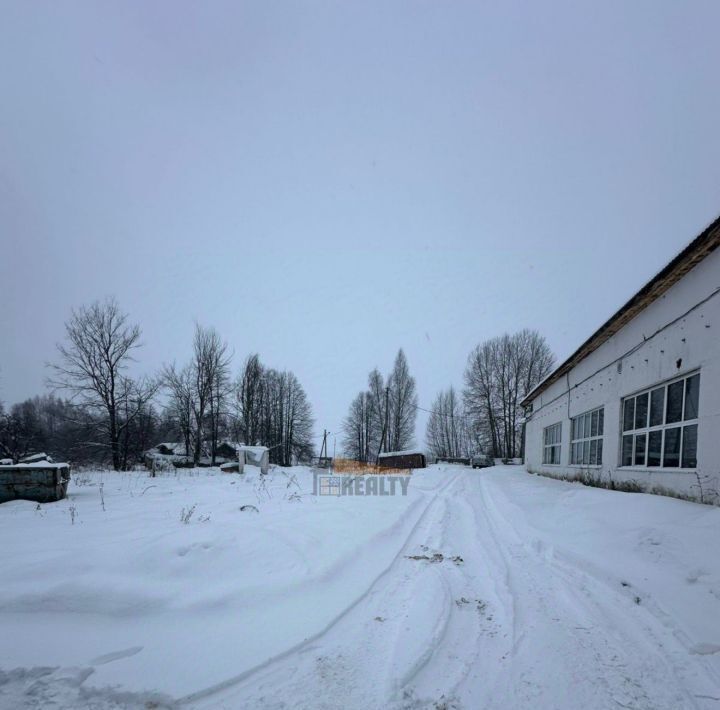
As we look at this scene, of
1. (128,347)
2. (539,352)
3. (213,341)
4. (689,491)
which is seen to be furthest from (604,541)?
(539,352)

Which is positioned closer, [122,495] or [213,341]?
[122,495]

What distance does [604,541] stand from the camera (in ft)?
18.7

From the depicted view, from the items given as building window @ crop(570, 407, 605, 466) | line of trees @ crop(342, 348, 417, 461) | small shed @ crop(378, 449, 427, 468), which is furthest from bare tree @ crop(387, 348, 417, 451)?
building window @ crop(570, 407, 605, 466)

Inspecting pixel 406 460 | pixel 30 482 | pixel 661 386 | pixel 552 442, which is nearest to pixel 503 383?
pixel 406 460

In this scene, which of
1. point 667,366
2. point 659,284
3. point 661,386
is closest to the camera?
point 667,366

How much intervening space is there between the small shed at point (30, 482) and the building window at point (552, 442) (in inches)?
711

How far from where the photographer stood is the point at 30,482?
9.53 m

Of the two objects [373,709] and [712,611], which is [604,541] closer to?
[712,611]

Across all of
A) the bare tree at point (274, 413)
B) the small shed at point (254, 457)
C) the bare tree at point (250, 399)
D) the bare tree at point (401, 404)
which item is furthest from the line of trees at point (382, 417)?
the small shed at point (254, 457)

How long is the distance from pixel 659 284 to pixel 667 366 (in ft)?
5.65

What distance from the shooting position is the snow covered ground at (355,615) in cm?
248

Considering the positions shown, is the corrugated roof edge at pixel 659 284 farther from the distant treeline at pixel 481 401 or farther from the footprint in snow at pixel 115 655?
the distant treeline at pixel 481 401

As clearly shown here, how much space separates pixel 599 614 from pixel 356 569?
2474 millimetres

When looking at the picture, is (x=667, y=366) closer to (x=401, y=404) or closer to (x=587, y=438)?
(x=587, y=438)
